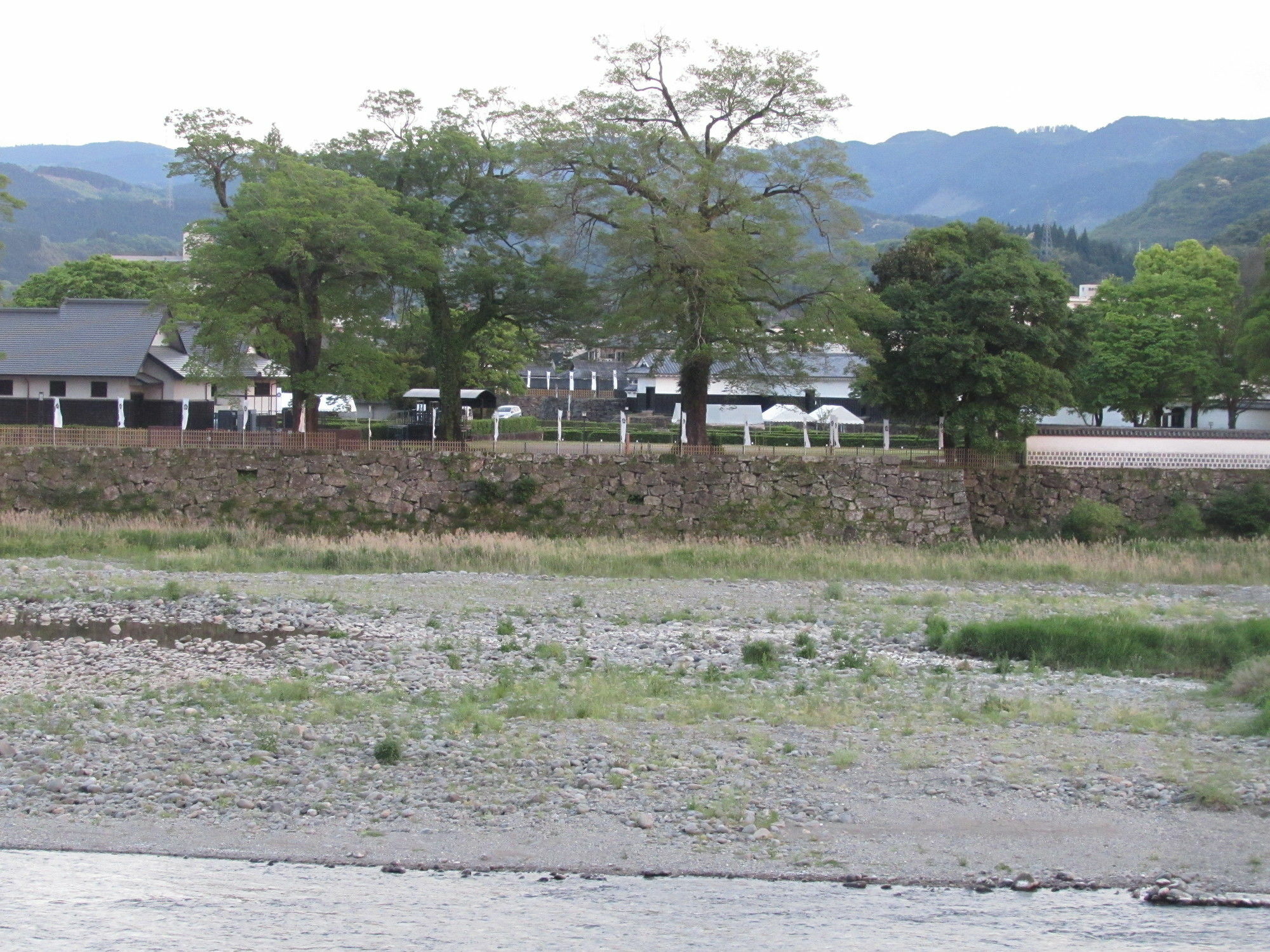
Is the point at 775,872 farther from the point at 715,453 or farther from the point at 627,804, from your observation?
the point at 715,453

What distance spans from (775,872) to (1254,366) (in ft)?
128

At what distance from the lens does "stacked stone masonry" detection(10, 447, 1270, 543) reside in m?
32.0

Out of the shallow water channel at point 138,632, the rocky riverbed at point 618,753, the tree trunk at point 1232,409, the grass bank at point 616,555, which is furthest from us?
the tree trunk at point 1232,409

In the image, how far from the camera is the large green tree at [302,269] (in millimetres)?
31703

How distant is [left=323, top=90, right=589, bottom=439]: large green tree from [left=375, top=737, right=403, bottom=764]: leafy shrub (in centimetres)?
2434

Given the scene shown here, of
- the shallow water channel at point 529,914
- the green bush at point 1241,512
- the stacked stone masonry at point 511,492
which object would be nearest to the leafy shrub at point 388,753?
the shallow water channel at point 529,914

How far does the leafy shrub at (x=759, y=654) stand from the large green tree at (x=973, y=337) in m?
18.3

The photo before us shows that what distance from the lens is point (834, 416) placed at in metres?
41.0

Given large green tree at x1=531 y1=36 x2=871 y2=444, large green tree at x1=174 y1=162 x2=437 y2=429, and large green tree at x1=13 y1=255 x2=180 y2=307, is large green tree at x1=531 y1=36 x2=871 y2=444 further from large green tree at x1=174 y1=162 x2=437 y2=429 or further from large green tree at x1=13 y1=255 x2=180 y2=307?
large green tree at x1=13 y1=255 x2=180 y2=307

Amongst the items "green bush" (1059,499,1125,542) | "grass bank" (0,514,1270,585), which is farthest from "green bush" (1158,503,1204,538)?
"grass bank" (0,514,1270,585)

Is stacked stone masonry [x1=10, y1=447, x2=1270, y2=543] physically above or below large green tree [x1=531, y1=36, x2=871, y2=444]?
below

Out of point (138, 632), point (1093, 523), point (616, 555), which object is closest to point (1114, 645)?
point (616, 555)

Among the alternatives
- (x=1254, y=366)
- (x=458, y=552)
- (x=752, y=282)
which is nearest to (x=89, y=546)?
(x=458, y=552)

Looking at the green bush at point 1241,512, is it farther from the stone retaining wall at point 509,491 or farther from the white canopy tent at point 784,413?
the white canopy tent at point 784,413
